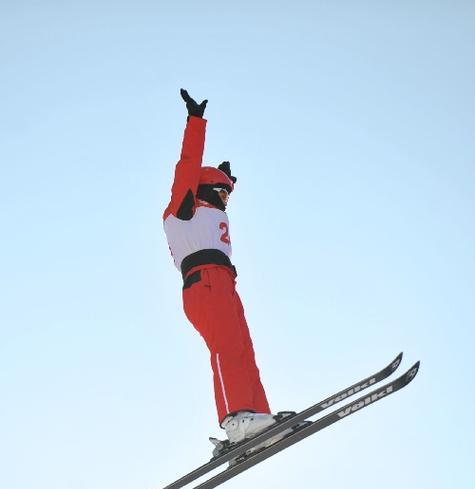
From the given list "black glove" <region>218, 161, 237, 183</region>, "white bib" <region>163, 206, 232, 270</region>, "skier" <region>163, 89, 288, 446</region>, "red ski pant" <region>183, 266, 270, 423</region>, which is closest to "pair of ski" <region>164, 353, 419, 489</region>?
"skier" <region>163, 89, 288, 446</region>

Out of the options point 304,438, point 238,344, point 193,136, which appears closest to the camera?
point 304,438

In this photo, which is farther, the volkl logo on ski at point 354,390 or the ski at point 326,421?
the volkl logo on ski at point 354,390

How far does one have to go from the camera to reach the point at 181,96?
25.6ft

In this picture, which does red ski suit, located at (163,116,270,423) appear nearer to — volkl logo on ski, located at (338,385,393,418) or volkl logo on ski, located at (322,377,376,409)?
volkl logo on ski, located at (322,377,376,409)

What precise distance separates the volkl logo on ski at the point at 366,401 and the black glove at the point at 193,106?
9.76 feet

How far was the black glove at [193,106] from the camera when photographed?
7627 mm

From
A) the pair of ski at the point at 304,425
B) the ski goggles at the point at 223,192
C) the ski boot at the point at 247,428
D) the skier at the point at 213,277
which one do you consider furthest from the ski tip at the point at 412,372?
the ski goggles at the point at 223,192

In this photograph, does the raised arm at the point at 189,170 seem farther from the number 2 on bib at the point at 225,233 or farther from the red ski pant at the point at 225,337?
the red ski pant at the point at 225,337

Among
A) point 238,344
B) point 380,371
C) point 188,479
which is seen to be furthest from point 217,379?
point 380,371

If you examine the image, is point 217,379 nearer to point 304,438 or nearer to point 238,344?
point 238,344

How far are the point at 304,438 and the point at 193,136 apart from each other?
2.86 meters

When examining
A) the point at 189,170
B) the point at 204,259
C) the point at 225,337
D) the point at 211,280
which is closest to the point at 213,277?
the point at 211,280

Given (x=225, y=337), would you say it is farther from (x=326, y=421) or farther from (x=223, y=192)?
(x=223, y=192)

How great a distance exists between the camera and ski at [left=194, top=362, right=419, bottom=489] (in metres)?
6.46
